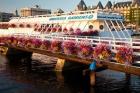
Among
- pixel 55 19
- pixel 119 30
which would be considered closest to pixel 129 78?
pixel 119 30

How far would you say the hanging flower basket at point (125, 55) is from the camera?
21094 mm

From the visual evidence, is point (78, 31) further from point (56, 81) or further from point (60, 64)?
point (56, 81)

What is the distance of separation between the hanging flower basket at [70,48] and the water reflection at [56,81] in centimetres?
271

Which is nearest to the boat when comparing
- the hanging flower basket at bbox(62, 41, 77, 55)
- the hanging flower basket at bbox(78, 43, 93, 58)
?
the hanging flower basket at bbox(62, 41, 77, 55)

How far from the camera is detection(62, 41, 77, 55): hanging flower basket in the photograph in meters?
27.5

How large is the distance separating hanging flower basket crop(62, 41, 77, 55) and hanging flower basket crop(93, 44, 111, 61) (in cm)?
374

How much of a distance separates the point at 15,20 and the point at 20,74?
116 feet

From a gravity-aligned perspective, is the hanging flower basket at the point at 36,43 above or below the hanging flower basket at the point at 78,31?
below

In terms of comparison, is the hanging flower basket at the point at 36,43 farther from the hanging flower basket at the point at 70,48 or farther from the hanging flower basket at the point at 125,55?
the hanging flower basket at the point at 125,55

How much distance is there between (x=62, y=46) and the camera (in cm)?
2977

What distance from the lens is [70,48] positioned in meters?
27.8

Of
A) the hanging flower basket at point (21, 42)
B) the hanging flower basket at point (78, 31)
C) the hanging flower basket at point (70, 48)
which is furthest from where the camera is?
the hanging flower basket at point (78, 31)

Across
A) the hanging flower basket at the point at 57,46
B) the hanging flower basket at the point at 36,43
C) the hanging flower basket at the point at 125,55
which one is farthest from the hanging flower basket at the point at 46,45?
the hanging flower basket at the point at 125,55

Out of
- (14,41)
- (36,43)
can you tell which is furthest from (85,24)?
(36,43)
